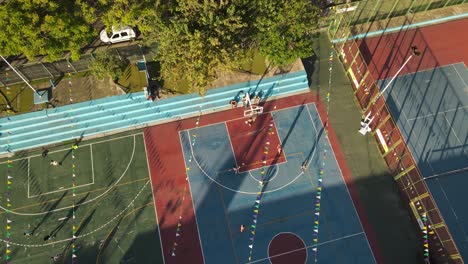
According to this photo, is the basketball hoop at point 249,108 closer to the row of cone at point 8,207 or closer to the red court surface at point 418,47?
the red court surface at point 418,47

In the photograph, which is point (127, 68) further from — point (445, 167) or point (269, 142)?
point (445, 167)

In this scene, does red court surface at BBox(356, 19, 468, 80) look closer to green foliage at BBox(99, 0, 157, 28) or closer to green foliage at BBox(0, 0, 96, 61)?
green foliage at BBox(99, 0, 157, 28)

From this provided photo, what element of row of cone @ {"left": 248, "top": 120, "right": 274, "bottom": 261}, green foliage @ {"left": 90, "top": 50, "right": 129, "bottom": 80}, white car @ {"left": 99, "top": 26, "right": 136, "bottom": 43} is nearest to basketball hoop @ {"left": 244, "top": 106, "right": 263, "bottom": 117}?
row of cone @ {"left": 248, "top": 120, "right": 274, "bottom": 261}

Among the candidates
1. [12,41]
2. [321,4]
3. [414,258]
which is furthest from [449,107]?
[12,41]

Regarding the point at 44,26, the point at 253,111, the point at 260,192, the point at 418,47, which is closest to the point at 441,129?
the point at 418,47

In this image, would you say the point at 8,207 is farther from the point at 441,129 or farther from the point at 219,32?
the point at 441,129

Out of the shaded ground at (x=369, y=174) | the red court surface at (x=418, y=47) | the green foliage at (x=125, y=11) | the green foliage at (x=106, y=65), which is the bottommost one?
the shaded ground at (x=369, y=174)

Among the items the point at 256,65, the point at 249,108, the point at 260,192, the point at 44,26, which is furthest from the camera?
the point at 256,65

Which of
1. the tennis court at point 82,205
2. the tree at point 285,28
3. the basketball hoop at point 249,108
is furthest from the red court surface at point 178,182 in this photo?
the tree at point 285,28
